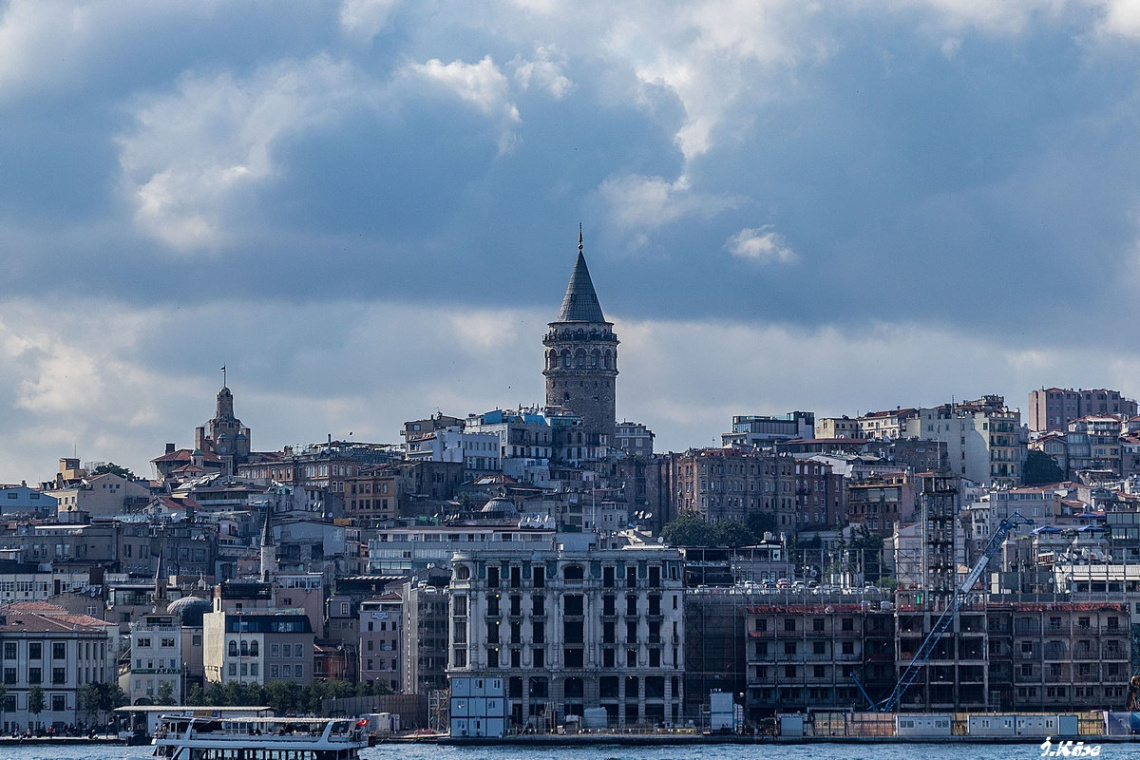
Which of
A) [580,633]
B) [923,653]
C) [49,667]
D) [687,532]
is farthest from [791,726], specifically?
[687,532]

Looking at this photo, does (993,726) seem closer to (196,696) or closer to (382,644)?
(382,644)

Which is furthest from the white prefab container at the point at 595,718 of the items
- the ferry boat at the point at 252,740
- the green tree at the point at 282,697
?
the ferry boat at the point at 252,740

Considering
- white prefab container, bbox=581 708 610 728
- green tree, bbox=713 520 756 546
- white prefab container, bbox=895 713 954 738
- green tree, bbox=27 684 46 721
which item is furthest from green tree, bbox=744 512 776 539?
green tree, bbox=27 684 46 721

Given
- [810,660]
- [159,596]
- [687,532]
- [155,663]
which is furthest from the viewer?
[687,532]

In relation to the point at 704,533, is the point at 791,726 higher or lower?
lower

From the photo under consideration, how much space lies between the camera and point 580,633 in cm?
11231

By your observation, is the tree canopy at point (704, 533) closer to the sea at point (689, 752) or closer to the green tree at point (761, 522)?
the green tree at point (761, 522)

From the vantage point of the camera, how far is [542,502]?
631 ft

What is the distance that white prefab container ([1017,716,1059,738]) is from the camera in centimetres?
10662

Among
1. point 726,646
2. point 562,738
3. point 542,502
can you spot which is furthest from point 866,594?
point 542,502

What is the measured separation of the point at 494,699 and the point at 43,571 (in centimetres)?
5274

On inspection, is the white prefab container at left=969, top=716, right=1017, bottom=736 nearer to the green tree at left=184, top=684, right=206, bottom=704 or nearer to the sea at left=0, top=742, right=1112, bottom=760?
the sea at left=0, top=742, right=1112, bottom=760

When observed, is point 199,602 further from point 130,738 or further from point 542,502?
point 542,502

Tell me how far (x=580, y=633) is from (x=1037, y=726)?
60.5ft
